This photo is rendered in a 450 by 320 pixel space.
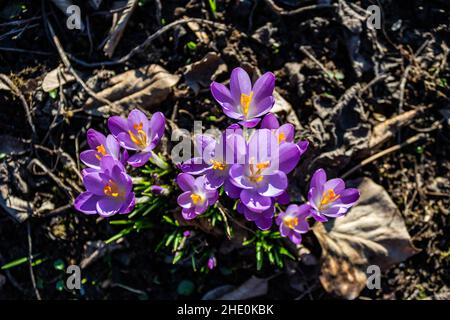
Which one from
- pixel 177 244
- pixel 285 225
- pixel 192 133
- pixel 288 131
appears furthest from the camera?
pixel 192 133

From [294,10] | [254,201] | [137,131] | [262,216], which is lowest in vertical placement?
[262,216]

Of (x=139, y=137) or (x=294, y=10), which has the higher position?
(x=294, y=10)

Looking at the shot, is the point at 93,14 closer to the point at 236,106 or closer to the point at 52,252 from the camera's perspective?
the point at 236,106

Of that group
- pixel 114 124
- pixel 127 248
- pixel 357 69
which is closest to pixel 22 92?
pixel 114 124

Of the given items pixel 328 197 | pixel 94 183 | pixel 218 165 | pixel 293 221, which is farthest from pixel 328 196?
pixel 94 183

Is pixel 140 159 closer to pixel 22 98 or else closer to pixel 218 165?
pixel 218 165

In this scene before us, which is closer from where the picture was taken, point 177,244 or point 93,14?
point 177,244
